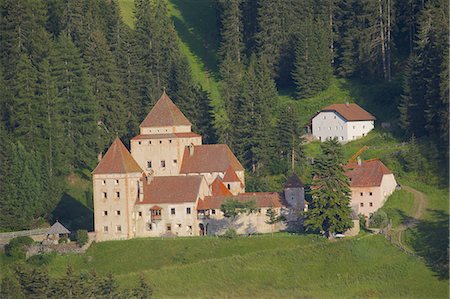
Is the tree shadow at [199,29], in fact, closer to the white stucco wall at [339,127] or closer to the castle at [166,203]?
the white stucco wall at [339,127]

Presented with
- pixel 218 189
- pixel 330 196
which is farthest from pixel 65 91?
pixel 330 196

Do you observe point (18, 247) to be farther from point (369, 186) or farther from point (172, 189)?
point (369, 186)

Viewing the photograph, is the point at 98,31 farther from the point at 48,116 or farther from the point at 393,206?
the point at 393,206

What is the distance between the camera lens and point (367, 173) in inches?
4313

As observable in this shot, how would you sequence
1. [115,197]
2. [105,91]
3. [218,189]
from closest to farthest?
[115,197] < [218,189] < [105,91]

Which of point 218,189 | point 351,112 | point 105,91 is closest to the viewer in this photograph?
point 218,189

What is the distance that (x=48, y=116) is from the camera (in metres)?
124

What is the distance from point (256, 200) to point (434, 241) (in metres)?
15.0

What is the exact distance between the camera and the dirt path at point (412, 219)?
101 metres

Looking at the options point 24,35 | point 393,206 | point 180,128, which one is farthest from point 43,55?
point 393,206

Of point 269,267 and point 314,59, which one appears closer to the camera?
point 269,267

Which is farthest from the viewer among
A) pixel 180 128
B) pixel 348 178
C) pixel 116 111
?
pixel 116 111

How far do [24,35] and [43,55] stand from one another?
114 inches

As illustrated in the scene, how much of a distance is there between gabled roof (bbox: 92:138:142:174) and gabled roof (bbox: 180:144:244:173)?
6.43 metres
